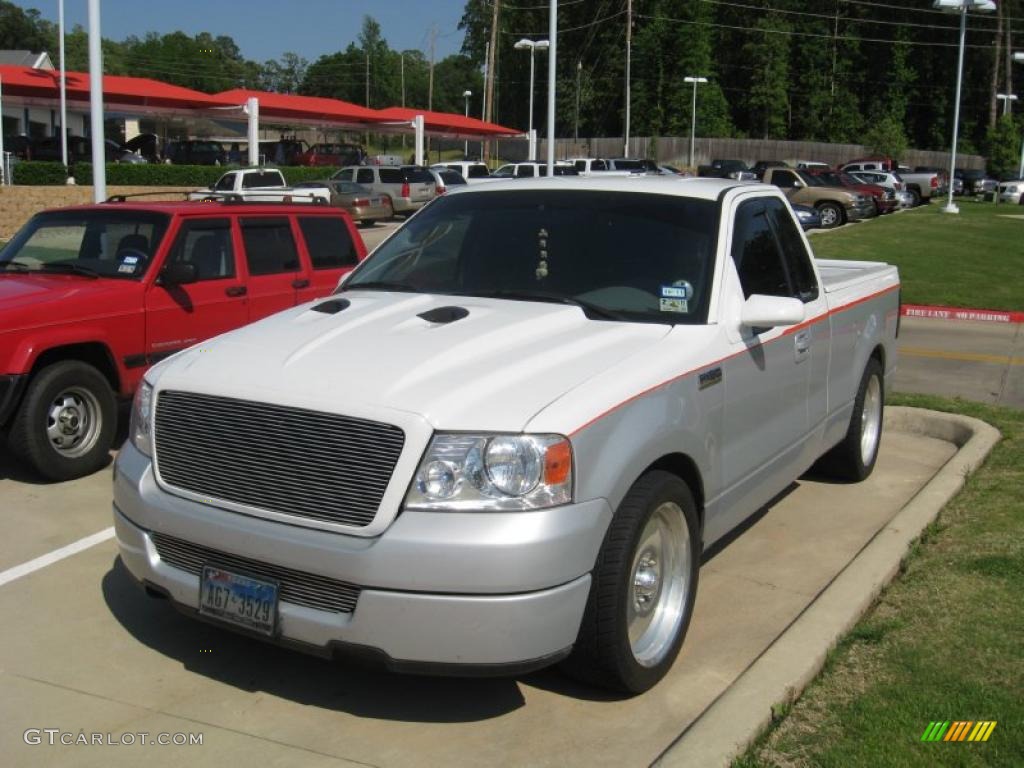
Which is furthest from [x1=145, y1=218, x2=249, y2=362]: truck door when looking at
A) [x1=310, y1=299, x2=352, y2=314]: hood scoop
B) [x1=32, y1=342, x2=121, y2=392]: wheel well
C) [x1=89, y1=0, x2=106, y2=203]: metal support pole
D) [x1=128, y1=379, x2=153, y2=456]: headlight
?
[x1=89, y1=0, x2=106, y2=203]: metal support pole

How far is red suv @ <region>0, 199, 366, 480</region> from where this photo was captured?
654cm

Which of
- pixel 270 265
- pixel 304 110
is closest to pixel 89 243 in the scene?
pixel 270 265

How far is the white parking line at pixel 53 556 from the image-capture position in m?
5.23

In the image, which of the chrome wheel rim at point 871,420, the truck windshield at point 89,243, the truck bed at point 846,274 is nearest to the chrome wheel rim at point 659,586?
the truck bed at point 846,274

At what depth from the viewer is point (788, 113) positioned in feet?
312

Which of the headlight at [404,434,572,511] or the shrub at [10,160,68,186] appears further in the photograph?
the shrub at [10,160,68,186]

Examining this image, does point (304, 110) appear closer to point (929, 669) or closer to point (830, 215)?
point (830, 215)

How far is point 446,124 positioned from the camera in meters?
53.9

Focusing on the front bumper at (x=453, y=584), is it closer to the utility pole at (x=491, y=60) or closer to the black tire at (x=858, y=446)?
the black tire at (x=858, y=446)

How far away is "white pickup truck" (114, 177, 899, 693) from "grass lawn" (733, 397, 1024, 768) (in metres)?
0.66

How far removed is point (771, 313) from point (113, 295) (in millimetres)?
4476

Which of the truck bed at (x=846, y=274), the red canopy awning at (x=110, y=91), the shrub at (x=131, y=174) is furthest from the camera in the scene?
the red canopy awning at (x=110, y=91)

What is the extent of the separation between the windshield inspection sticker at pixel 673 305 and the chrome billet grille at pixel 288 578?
6.31 feet

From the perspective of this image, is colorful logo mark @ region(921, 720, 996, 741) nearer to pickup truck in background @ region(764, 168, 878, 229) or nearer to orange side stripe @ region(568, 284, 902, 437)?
orange side stripe @ region(568, 284, 902, 437)
